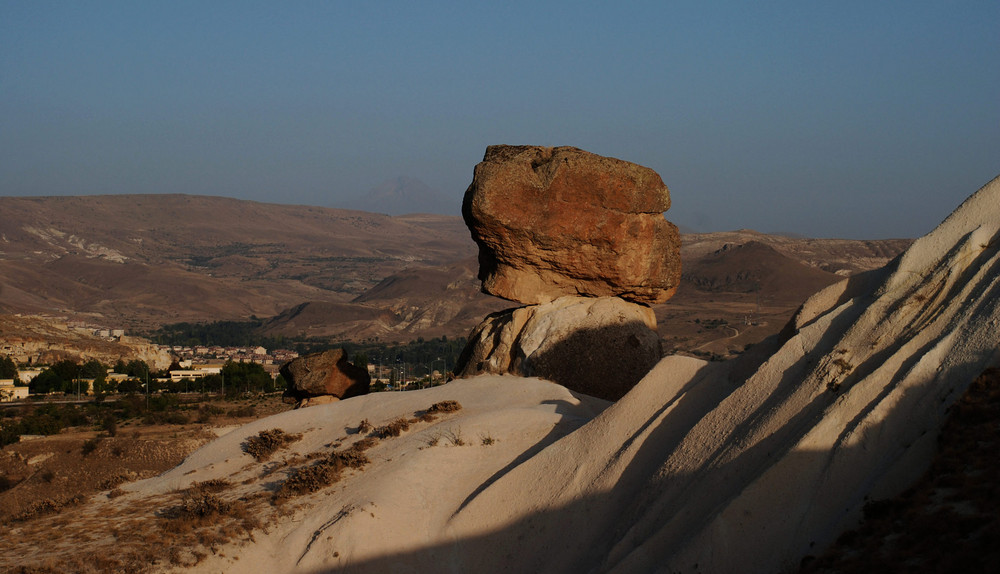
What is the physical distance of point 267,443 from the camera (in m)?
17.4

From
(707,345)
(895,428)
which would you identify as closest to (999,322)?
(895,428)

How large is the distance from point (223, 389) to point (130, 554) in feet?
154

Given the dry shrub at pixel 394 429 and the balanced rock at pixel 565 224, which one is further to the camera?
the balanced rock at pixel 565 224

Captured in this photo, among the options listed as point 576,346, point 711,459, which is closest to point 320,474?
point 711,459

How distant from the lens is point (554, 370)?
856 inches

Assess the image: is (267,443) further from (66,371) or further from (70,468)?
(66,371)

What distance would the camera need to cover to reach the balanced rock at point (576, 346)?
71.4ft

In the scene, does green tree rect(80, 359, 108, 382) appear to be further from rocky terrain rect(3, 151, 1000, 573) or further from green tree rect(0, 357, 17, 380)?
rocky terrain rect(3, 151, 1000, 573)

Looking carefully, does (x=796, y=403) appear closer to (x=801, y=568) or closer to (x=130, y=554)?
(x=801, y=568)

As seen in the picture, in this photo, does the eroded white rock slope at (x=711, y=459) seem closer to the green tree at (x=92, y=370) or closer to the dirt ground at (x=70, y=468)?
the dirt ground at (x=70, y=468)

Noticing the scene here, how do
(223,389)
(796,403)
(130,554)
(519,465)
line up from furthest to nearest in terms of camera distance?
(223,389) < (519,465) < (130,554) < (796,403)

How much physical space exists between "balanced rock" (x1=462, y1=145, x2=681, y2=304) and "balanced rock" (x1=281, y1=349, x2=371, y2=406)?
206 inches

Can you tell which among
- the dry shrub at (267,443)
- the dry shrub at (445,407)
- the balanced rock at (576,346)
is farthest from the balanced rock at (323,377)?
the dry shrub at (445,407)

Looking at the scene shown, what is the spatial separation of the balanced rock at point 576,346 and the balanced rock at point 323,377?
14.3ft
